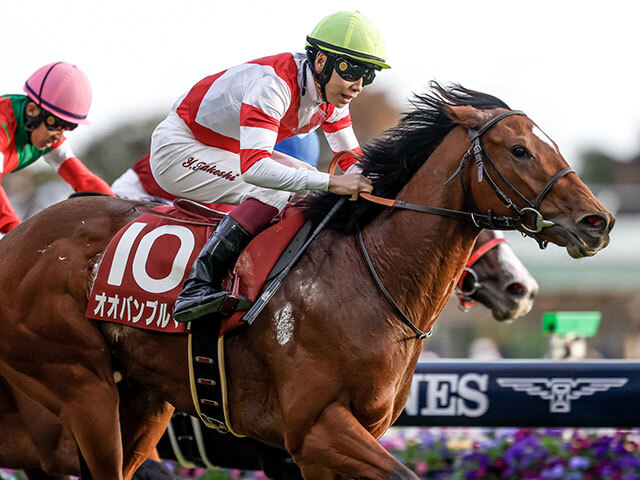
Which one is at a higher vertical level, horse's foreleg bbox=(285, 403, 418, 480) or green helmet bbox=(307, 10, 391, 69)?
green helmet bbox=(307, 10, 391, 69)

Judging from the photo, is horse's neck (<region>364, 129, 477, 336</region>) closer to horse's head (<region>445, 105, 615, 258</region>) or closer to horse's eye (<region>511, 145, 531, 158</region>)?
horse's head (<region>445, 105, 615, 258</region>)

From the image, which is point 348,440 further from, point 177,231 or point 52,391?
point 52,391

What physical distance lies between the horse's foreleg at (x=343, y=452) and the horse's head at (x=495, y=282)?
216 cm

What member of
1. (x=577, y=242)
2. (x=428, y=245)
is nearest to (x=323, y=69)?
(x=428, y=245)

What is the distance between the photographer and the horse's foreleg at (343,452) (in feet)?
11.5

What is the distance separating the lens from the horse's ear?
12.3 feet

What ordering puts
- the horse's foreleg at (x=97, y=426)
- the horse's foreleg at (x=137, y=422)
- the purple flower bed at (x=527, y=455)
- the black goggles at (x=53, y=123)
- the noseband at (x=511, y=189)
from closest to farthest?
the noseband at (x=511, y=189)
the horse's foreleg at (x=97, y=426)
the horse's foreleg at (x=137, y=422)
the black goggles at (x=53, y=123)
the purple flower bed at (x=527, y=455)

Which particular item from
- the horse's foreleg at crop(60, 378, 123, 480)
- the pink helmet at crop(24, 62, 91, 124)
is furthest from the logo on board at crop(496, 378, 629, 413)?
the pink helmet at crop(24, 62, 91, 124)

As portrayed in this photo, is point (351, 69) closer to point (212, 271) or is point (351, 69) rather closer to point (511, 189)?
point (511, 189)

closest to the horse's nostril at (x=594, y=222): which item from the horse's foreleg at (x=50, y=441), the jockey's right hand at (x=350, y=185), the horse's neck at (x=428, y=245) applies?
the horse's neck at (x=428, y=245)

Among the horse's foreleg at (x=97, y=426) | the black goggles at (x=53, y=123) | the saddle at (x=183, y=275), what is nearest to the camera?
the saddle at (x=183, y=275)

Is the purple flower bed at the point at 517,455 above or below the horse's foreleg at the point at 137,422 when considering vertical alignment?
below

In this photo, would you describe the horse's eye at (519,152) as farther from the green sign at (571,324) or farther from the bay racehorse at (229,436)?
the green sign at (571,324)

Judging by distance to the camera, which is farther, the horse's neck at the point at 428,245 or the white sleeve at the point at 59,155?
the white sleeve at the point at 59,155
